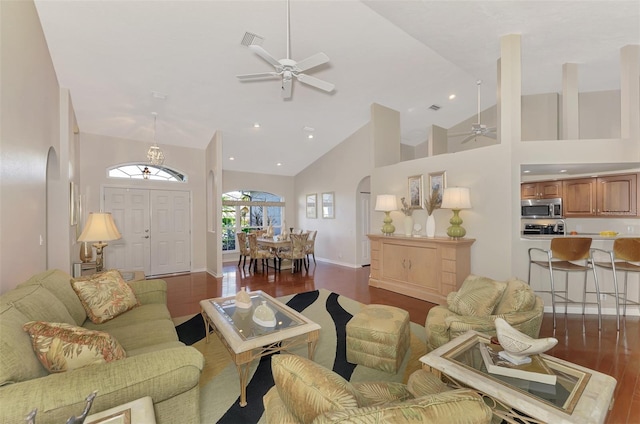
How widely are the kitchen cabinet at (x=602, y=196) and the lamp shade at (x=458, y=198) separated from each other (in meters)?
2.84

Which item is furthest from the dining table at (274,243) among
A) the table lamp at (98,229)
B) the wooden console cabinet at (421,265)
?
the table lamp at (98,229)

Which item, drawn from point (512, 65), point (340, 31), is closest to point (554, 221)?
point (512, 65)

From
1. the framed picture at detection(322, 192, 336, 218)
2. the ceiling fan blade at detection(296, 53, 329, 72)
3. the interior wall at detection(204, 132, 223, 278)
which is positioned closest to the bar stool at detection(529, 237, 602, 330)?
the ceiling fan blade at detection(296, 53, 329, 72)

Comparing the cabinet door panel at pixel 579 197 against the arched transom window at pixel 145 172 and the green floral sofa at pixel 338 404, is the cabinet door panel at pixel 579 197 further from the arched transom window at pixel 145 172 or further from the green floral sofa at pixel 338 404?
the arched transom window at pixel 145 172

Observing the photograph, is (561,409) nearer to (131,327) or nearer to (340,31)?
(131,327)

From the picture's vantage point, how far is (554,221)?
5.60 metres

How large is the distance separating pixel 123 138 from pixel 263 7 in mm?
4732

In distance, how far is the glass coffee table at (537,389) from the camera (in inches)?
51.8

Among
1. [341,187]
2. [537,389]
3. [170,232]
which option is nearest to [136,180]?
[170,232]

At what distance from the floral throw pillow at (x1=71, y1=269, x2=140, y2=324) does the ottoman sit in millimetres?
2166

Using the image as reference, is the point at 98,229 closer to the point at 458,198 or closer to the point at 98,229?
the point at 98,229

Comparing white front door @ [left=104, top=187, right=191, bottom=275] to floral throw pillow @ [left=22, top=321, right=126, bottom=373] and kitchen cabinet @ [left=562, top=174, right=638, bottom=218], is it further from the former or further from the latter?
kitchen cabinet @ [left=562, top=174, right=638, bottom=218]

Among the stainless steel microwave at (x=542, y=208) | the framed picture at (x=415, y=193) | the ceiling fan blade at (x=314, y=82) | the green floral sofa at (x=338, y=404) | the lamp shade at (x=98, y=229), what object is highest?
the ceiling fan blade at (x=314, y=82)

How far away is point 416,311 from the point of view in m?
4.09
